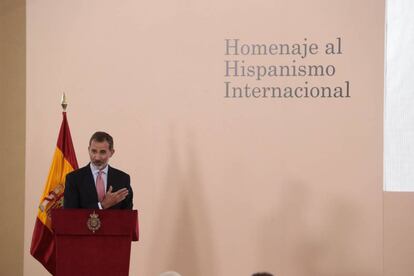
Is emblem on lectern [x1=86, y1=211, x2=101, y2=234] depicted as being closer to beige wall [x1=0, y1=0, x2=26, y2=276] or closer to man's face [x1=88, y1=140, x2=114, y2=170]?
man's face [x1=88, y1=140, x2=114, y2=170]

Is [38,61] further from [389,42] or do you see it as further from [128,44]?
[389,42]

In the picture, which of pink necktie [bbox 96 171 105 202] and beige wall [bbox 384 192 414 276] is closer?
pink necktie [bbox 96 171 105 202]

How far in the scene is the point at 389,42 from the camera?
532cm

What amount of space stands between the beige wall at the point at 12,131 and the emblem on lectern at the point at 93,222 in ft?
6.85

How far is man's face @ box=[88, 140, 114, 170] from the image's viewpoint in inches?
160

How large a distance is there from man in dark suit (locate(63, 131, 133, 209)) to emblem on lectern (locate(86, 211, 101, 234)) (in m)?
0.18

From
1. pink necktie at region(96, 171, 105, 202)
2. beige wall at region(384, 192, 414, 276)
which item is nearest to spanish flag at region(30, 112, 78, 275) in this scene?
pink necktie at region(96, 171, 105, 202)

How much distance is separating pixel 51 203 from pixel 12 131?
166cm

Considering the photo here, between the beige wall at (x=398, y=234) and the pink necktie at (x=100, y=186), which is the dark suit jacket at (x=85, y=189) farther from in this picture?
the beige wall at (x=398, y=234)

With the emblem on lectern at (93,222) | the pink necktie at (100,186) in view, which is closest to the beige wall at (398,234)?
the pink necktie at (100,186)

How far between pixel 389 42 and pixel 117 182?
2701mm

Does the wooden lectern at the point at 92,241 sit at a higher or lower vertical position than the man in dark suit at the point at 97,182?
lower

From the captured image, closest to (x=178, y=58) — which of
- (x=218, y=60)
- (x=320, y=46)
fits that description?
(x=218, y=60)

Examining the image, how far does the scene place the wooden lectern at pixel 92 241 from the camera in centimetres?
386
